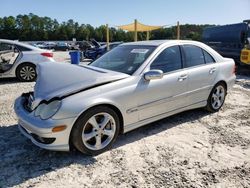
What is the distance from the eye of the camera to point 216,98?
5.14 metres

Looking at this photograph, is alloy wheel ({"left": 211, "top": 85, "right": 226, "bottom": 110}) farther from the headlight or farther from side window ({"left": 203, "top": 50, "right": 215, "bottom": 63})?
the headlight

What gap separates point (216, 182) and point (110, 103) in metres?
1.56

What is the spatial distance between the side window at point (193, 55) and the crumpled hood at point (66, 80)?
4.57 ft

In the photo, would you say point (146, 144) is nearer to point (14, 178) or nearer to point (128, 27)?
point (14, 178)

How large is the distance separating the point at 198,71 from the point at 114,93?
185 centimetres

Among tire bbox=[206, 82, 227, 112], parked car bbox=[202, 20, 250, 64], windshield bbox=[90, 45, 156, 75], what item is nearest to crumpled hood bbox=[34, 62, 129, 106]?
windshield bbox=[90, 45, 156, 75]

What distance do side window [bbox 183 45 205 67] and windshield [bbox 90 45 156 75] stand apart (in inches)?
27.3

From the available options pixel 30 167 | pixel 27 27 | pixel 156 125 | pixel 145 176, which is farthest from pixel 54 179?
pixel 27 27

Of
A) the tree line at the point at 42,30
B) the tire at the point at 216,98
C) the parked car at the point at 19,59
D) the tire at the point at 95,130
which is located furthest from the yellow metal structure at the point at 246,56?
the tree line at the point at 42,30

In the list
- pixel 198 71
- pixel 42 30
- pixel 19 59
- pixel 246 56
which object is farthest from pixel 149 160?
pixel 42 30

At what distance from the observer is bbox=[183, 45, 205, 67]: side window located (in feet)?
14.8

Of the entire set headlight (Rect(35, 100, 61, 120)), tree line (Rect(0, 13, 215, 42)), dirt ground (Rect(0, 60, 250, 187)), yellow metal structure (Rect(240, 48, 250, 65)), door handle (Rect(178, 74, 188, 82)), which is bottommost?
dirt ground (Rect(0, 60, 250, 187))

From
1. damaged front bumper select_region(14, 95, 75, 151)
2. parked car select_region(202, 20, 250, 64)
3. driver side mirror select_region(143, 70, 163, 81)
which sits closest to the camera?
damaged front bumper select_region(14, 95, 75, 151)

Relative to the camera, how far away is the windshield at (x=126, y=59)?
3955mm
